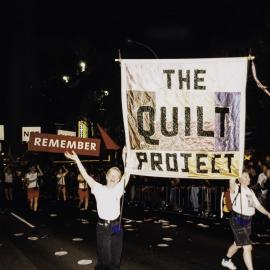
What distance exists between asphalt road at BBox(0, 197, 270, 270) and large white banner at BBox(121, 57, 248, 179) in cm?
330

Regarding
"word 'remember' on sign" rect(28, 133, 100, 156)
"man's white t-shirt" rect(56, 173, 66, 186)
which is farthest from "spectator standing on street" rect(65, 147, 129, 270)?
"man's white t-shirt" rect(56, 173, 66, 186)

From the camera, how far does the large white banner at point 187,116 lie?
5125mm

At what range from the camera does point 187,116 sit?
17.0ft

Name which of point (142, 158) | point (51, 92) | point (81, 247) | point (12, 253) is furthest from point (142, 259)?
point (51, 92)

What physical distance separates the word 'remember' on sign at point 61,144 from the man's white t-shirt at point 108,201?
1.93 ft

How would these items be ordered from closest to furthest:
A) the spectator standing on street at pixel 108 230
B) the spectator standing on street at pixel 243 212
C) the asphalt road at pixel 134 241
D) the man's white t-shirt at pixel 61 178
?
the spectator standing on street at pixel 108 230 → the spectator standing on street at pixel 243 212 → the asphalt road at pixel 134 241 → the man's white t-shirt at pixel 61 178

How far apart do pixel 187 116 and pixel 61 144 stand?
5.31ft

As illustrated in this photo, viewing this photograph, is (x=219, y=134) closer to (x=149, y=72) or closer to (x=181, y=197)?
(x=149, y=72)

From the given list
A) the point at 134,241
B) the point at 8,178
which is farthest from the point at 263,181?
the point at 8,178

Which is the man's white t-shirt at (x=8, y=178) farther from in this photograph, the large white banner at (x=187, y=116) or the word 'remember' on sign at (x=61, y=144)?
the large white banner at (x=187, y=116)

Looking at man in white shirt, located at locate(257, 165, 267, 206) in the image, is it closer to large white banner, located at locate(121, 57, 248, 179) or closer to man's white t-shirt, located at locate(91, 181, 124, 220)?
man's white t-shirt, located at locate(91, 181, 124, 220)

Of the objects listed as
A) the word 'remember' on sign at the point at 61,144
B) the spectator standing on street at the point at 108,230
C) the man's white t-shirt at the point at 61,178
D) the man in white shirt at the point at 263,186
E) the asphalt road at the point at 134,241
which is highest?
the word 'remember' on sign at the point at 61,144

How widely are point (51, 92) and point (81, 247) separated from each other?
31067 millimetres

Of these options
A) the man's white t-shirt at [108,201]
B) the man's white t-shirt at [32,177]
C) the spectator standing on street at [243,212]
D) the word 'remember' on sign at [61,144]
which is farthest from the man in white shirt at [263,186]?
the word 'remember' on sign at [61,144]
